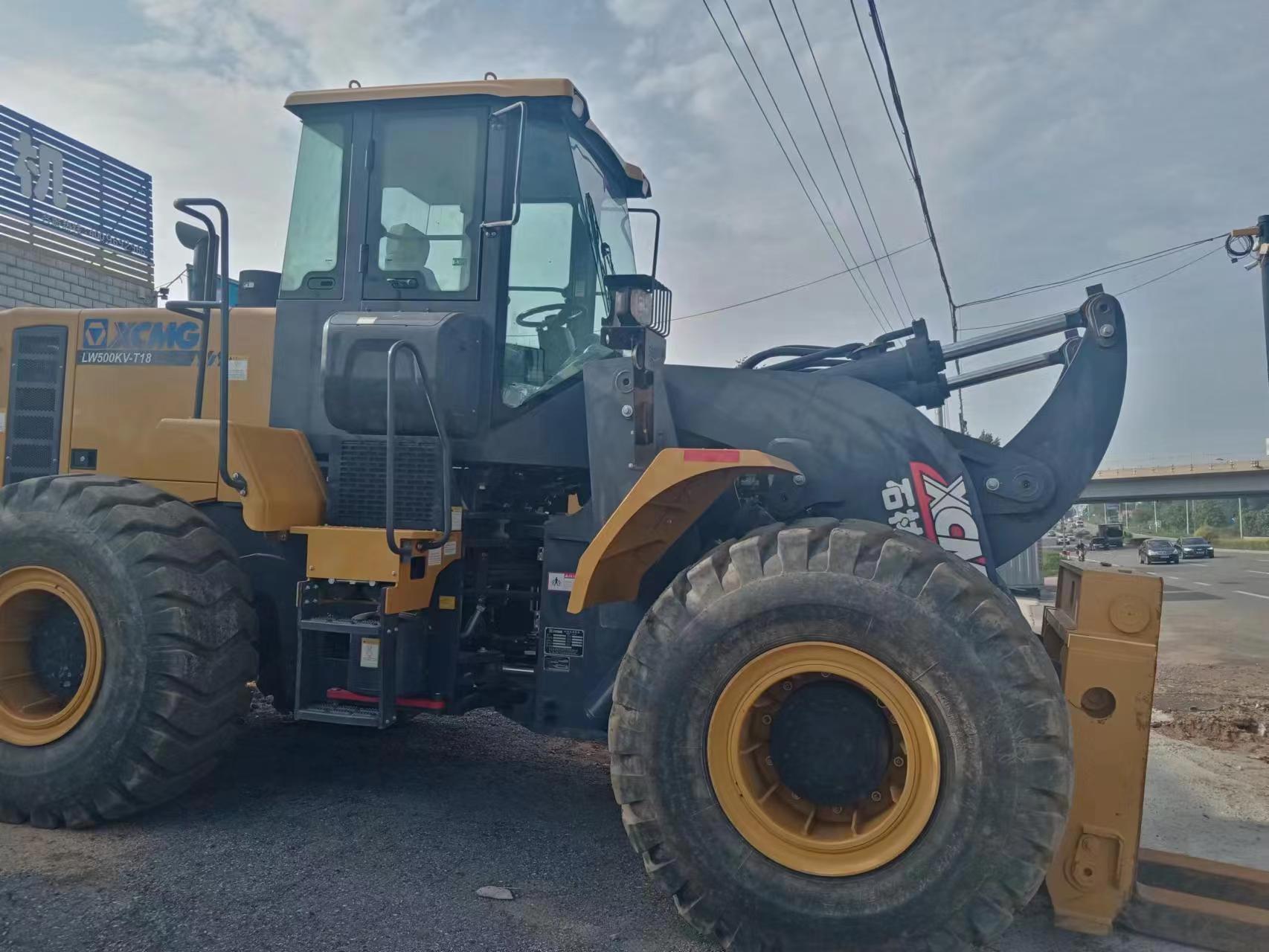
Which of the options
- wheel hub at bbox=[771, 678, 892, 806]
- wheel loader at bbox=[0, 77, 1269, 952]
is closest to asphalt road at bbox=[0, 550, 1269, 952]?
wheel loader at bbox=[0, 77, 1269, 952]

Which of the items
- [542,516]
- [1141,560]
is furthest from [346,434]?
[1141,560]

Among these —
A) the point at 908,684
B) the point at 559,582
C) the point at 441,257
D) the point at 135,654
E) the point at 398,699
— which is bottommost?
the point at 398,699

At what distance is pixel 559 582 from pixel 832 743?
148cm

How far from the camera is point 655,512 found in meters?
3.75

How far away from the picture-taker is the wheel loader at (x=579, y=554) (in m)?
3.08

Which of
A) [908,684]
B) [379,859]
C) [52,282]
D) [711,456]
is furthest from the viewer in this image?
[52,282]

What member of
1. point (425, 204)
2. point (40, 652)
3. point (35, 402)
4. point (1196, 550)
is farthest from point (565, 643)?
point (1196, 550)

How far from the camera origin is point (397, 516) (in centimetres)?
441

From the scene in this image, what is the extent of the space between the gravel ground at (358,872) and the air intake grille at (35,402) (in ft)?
7.05

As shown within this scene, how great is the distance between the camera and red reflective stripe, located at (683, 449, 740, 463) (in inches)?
138

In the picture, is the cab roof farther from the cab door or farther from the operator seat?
the operator seat

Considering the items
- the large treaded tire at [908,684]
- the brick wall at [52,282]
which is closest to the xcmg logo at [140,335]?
the large treaded tire at [908,684]

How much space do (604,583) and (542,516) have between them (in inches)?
40.4

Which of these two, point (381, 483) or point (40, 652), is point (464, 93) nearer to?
point (381, 483)
